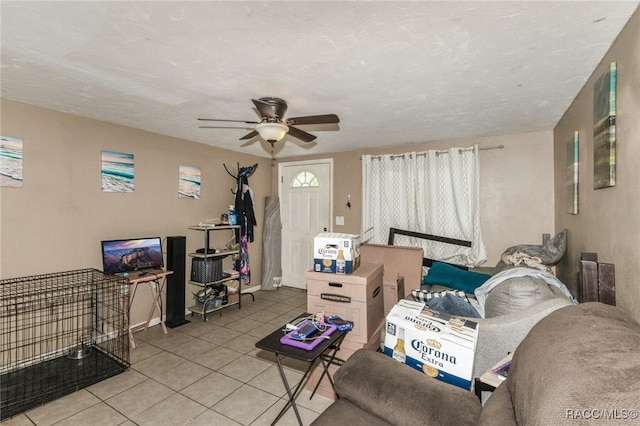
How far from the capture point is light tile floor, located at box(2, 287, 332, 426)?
6.73 feet

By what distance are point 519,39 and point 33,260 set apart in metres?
4.11

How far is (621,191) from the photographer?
4.84 ft

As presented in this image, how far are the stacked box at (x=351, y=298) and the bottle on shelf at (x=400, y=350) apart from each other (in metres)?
0.44

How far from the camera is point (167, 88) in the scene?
226cm

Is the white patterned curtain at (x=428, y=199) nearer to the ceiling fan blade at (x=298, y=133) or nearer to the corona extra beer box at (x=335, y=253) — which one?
the ceiling fan blade at (x=298, y=133)

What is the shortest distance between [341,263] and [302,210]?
2953 mm

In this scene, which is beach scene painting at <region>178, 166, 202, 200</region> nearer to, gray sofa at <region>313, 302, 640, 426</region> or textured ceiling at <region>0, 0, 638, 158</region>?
textured ceiling at <region>0, 0, 638, 158</region>

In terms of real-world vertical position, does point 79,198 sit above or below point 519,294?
above

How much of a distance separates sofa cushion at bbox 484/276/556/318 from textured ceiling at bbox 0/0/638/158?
1370mm

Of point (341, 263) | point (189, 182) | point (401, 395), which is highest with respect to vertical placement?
point (189, 182)

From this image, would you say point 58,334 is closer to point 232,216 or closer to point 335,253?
point 232,216

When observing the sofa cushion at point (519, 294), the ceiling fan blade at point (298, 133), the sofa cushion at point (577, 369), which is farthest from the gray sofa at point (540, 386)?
the ceiling fan blade at point (298, 133)

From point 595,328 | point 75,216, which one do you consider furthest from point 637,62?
point 75,216

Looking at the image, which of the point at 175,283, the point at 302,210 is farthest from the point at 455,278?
the point at 175,283
